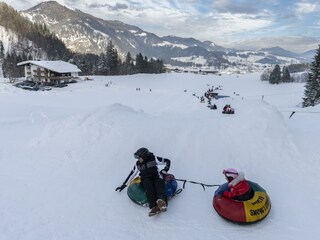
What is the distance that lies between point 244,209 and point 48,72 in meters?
79.1

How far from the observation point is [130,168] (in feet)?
36.5

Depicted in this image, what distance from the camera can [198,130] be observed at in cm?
1440

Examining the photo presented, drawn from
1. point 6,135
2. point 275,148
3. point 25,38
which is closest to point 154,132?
point 275,148

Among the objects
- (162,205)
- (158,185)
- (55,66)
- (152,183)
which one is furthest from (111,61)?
(162,205)

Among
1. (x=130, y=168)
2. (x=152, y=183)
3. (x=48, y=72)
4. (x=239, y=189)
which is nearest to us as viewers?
(x=239, y=189)

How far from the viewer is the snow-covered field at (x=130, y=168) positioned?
7513 mm

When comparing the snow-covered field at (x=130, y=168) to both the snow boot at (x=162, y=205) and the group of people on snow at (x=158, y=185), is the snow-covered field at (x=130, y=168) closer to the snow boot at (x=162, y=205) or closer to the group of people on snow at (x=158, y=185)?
the snow boot at (x=162, y=205)

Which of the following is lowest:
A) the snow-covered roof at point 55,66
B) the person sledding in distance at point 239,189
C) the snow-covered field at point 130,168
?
the snow-covered field at point 130,168

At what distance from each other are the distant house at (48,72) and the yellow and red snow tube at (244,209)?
7445 cm

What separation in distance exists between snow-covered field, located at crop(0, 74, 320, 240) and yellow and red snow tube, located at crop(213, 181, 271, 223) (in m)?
0.30

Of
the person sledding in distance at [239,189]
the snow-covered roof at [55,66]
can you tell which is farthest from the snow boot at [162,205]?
the snow-covered roof at [55,66]

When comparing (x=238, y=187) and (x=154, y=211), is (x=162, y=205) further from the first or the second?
(x=238, y=187)

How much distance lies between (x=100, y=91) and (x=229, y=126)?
165 feet

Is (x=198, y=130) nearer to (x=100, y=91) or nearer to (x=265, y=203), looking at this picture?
(x=265, y=203)
